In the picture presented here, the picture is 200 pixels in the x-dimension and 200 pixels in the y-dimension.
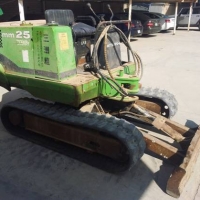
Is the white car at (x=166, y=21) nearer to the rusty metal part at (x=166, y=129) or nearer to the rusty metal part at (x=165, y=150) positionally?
the rusty metal part at (x=166, y=129)

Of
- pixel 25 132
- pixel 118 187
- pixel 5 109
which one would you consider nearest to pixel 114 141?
pixel 118 187

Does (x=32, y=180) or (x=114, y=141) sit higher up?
(x=114, y=141)

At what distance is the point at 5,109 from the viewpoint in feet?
13.4

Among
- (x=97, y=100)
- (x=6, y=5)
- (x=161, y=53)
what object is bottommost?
(x=161, y=53)

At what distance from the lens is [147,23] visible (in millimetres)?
15297

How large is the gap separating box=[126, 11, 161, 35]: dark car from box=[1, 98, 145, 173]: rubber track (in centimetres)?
1263

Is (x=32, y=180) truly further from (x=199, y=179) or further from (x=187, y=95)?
(x=187, y=95)

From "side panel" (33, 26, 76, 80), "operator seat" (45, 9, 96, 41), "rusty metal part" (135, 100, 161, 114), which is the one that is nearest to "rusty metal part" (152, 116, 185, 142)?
"rusty metal part" (135, 100, 161, 114)

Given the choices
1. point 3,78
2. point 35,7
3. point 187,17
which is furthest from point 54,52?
point 187,17

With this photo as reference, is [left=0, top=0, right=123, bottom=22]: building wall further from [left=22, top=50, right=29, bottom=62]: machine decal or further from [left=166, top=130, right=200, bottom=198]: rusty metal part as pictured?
[left=166, top=130, right=200, bottom=198]: rusty metal part

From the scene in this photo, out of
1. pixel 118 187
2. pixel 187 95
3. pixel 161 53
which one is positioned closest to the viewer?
pixel 118 187

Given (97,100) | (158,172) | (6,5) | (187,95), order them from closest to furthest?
(158,172), (97,100), (187,95), (6,5)

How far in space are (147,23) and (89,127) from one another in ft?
43.7

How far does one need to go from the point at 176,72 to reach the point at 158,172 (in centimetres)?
515
